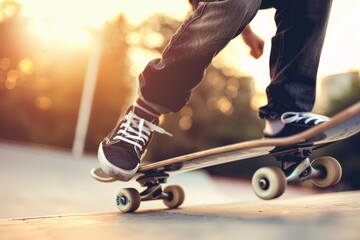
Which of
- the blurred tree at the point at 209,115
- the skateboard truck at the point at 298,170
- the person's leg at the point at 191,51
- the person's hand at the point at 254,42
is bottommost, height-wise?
the skateboard truck at the point at 298,170

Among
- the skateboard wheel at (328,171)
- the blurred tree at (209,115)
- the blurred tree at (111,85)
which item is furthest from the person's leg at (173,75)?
the blurred tree at (111,85)

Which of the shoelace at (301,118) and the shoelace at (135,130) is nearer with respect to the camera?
the shoelace at (301,118)

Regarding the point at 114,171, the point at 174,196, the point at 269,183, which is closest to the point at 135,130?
the point at 114,171

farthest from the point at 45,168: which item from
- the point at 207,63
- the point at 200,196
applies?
the point at 207,63

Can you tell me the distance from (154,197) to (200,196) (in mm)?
3289

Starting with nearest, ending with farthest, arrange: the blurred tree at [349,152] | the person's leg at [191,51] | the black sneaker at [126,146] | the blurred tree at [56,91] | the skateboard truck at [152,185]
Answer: the person's leg at [191,51], the black sneaker at [126,146], the skateboard truck at [152,185], the blurred tree at [349,152], the blurred tree at [56,91]

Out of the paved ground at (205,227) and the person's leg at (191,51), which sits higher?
the person's leg at (191,51)

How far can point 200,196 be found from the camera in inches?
200

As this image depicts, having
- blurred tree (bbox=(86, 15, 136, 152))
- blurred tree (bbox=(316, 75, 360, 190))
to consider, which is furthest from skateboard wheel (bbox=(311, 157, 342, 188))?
blurred tree (bbox=(86, 15, 136, 152))

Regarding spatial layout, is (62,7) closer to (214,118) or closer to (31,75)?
(31,75)

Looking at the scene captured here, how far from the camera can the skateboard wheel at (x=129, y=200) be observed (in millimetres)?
1701

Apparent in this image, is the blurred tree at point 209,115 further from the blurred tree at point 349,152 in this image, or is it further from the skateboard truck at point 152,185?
the skateboard truck at point 152,185

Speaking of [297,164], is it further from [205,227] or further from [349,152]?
[349,152]

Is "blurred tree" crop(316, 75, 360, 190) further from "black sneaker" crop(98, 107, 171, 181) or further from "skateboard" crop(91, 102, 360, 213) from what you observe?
"black sneaker" crop(98, 107, 171, 181)
